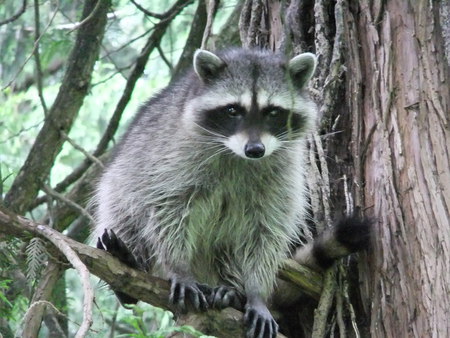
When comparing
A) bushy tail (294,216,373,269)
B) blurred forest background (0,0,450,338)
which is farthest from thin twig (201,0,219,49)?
bushy tail (294,216,373,269)

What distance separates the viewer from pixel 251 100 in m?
3.11

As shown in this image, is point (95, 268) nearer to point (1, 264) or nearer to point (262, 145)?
point (1, 264)

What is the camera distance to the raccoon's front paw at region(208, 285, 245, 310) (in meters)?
2.94

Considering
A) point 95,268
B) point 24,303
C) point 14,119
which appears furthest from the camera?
point 14,119

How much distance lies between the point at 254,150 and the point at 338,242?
1.46 feet

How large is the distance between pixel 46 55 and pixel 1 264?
1.90 metres

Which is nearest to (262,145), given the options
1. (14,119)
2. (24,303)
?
(24,303)

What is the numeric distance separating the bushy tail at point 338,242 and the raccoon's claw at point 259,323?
0.28 meters

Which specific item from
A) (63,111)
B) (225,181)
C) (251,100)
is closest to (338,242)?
(225,181)

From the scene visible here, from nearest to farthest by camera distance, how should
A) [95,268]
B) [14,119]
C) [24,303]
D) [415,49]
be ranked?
[95,268], [415,49], [24,303], [14,119]

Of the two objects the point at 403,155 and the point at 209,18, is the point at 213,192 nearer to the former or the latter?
the point at 403,155

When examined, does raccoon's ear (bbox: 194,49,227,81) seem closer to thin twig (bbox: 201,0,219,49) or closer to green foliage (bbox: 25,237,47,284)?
thin twig (bbox: 201,0,219,49)

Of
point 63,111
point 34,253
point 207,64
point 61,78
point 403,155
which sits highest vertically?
point 61,78

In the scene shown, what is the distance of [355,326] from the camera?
2990mm
